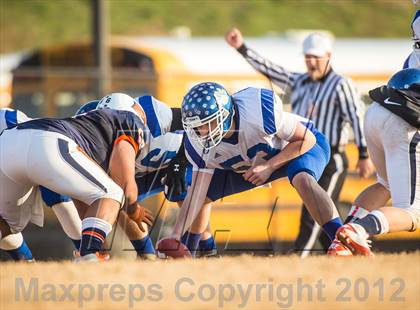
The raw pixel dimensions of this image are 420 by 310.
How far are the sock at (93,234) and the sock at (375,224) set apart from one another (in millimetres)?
1565

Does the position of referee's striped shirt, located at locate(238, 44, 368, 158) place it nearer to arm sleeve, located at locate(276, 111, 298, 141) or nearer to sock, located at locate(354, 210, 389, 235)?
arm sleeve, located at locate(276, 111, 298, 141)

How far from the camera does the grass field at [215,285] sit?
4.71 metres

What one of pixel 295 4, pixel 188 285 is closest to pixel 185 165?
pixel 188 285

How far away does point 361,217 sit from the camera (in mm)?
6453

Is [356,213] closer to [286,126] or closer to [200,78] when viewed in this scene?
[286,126]

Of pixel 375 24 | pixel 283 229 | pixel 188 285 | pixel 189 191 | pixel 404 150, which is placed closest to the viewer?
pixel 188 285

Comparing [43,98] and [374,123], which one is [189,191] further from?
[43,98]

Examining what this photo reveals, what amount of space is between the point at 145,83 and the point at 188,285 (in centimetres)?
614

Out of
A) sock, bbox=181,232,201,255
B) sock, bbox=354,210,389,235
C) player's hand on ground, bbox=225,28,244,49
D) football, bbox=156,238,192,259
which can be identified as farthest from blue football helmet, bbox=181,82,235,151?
player's hand on ground, bbox=225,28,244,49

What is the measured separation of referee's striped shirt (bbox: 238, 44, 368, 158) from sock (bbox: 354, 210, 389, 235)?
235cm

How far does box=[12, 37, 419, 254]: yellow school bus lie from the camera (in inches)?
387

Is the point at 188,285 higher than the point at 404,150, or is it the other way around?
the point at 404,150

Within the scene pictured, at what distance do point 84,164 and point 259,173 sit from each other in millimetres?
1209

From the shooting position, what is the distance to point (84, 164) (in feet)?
19.7
